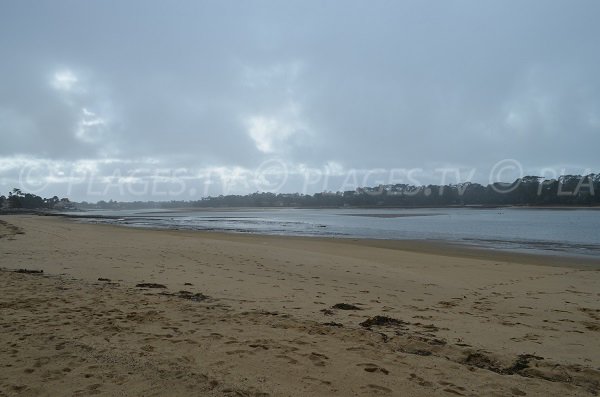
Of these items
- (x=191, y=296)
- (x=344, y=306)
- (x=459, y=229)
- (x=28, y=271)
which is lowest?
(x=459, y=229)

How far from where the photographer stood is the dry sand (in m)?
3.71

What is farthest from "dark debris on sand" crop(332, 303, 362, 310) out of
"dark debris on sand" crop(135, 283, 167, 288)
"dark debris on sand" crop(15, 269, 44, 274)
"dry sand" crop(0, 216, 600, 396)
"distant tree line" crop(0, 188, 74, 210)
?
"distant tree line" crop(0, 188, 74, 210)

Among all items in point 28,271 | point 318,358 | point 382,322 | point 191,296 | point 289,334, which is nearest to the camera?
point 318,358

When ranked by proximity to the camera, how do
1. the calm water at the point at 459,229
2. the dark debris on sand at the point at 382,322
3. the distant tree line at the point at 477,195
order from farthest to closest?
1. the distant tree line at the point at 477,195
2. the calm water at the point at 459,229
3. the dark debris on sand at the point at 382,322

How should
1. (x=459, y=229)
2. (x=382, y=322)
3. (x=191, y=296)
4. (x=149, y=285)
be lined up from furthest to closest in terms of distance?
1. (x=459, y=229)
2. (x=149, y=285)
3. (x=191, y=296)
4. (x=382, y=322)

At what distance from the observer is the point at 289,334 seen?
5.16 metres

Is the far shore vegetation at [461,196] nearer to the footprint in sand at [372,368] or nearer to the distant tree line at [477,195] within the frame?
the distant tree line at [477,195]

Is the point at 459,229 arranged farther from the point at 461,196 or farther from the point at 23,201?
the point at 23,201

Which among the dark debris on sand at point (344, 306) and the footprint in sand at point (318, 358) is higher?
the footprint in sand at point (318, 358)

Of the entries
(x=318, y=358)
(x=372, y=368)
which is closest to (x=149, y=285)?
(x=318, y=358)

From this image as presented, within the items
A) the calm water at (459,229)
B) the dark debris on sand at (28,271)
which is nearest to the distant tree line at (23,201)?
the calm water at (459,229)

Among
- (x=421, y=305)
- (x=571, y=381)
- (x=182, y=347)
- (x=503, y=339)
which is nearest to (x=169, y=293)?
(x=182, y=347)

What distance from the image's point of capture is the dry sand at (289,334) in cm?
371

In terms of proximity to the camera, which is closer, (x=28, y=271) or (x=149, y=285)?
(x=149, y=285)
